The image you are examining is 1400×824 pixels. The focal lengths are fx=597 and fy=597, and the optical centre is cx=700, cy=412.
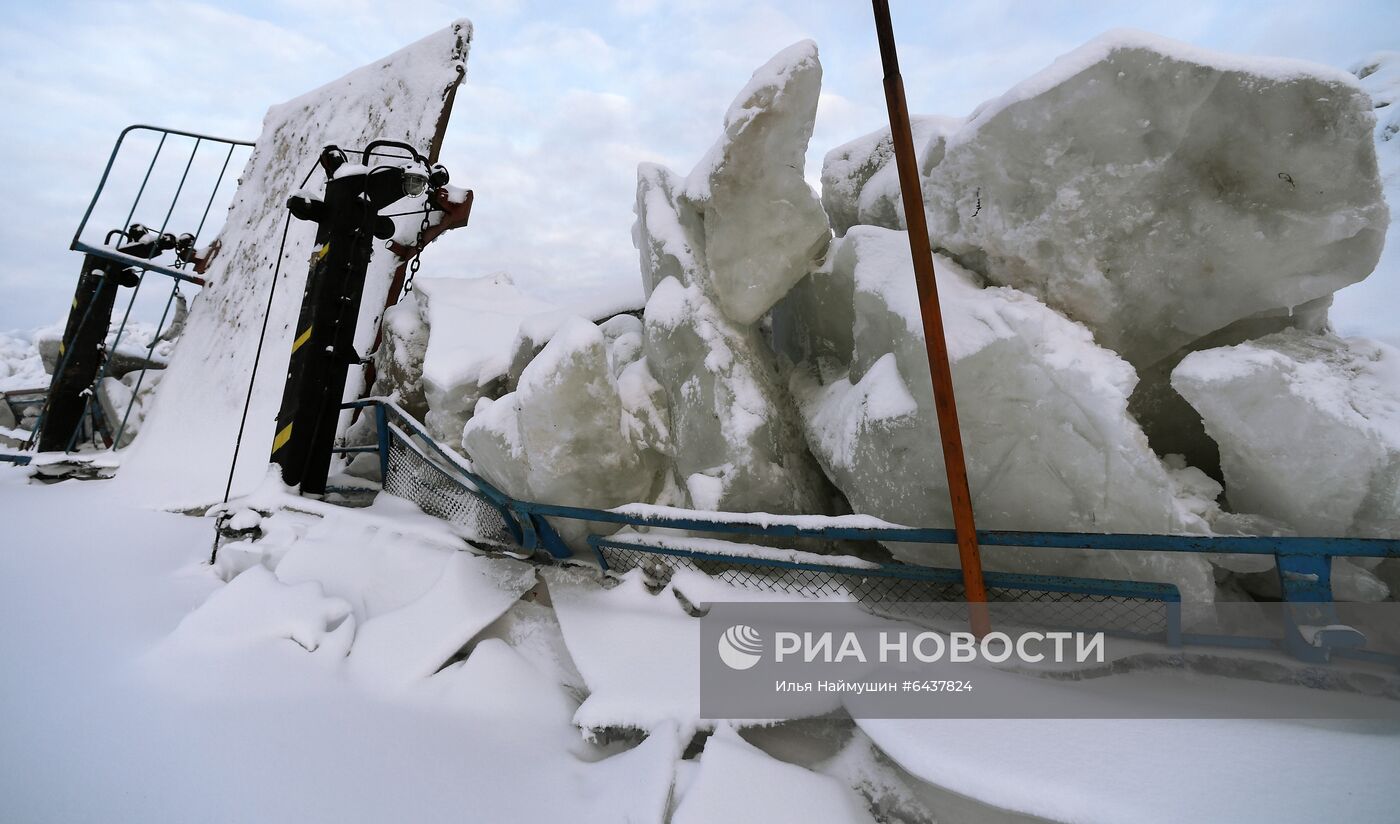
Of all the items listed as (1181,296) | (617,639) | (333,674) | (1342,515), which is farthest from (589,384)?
(1342,515)

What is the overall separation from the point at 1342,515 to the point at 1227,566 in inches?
12.0

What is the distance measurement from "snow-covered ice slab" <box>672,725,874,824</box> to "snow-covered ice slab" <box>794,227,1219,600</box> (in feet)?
2.64

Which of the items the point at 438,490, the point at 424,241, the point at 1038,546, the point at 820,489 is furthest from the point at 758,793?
the point at 424,241

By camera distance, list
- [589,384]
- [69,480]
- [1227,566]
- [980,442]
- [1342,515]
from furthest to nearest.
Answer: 1. [69,480]
2. [589,384]
3. [980,442]
4. [1227,566]
5. [1342,515]

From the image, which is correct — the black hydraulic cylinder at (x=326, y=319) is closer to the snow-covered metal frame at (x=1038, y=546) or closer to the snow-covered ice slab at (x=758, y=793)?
the snow-covered metal frame at (x=1038, y=546)

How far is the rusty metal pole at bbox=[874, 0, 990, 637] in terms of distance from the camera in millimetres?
1649

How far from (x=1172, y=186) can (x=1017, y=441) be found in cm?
104

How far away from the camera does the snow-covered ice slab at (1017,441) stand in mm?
1774

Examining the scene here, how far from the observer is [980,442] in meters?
1.95

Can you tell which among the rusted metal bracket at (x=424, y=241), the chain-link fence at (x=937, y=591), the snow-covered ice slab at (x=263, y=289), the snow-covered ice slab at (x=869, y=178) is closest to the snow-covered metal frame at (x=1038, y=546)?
the chain-link fence at (x=937, y=591)

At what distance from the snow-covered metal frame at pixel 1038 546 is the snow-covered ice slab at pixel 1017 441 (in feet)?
0.43

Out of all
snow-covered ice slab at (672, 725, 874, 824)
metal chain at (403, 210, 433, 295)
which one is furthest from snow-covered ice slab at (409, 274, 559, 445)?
snow-covered ice slab at (672, 725, 874, 824)

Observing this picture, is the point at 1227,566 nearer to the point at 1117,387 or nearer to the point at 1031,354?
the point at 1117,387
